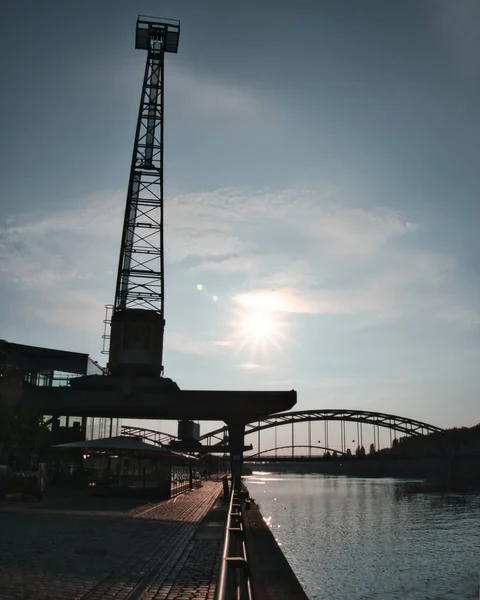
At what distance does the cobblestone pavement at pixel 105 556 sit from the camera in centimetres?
1136

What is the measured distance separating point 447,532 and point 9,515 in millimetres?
31045

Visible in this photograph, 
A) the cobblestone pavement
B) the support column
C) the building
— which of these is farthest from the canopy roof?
the building

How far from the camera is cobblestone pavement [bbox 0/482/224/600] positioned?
11359 millimetres

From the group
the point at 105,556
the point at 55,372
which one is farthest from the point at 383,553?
the point at 55,372

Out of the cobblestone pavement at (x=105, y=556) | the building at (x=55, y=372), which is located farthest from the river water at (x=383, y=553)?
the building at (x=55, y=372)

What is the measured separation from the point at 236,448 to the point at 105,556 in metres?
45.6

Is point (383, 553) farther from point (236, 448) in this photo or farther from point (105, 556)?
point (236, 448)

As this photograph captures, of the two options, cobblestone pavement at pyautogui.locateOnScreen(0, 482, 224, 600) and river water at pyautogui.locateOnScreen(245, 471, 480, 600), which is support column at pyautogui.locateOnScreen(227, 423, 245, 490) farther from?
cobblestone pavement at pyautogui.locateOnScreen(0, 482, 224, 600)

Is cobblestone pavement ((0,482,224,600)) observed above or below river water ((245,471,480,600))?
above

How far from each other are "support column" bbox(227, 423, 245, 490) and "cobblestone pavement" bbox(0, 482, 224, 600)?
3242cm

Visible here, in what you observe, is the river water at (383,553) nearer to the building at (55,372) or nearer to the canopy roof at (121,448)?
the canopy roof at (121,448)

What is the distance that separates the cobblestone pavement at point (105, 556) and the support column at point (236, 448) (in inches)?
1276

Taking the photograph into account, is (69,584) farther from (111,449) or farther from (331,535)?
(331,535)

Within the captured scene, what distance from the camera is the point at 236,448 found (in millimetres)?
59812
